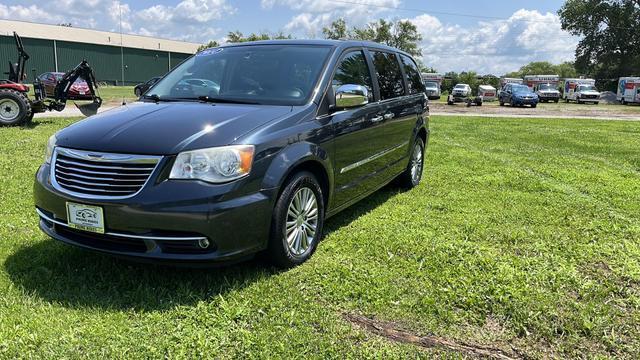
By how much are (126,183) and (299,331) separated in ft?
4.50

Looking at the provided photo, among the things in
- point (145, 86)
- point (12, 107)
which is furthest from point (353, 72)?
point (12, 107)

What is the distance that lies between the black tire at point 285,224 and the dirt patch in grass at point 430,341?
2.48 feet

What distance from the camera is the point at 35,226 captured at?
15.4 feet

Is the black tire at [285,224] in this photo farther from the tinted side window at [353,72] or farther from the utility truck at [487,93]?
the utility truck at [487,93]

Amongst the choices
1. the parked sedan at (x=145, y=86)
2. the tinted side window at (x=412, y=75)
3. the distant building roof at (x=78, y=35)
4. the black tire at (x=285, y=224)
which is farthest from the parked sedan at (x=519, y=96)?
the distant building roof at (x=78, y=35)

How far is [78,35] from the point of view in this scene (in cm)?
5659

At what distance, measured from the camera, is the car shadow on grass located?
3.30 metres

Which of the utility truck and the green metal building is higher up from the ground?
the green metal building

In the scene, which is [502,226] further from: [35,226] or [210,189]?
[35,226]

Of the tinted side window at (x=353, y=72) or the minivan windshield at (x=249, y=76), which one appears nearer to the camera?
the minivan windshield at (x=249, y=76)

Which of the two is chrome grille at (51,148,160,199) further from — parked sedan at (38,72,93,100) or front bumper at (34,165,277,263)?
parked sedan at (38,72,93,100)

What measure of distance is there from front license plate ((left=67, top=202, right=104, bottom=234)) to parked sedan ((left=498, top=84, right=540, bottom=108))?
33713mm

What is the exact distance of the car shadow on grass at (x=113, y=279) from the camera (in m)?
3.30

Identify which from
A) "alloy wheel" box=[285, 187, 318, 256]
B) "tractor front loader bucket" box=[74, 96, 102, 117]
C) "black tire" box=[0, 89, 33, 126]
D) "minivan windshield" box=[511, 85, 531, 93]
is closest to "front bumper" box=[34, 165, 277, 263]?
"alloy wheel" box=[285, 187, 318, 256]
